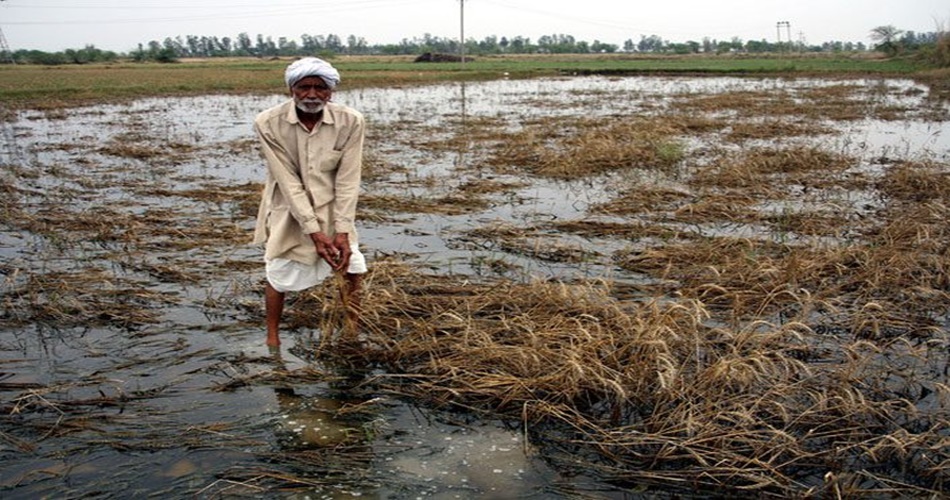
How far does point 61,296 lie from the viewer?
14.5 feet

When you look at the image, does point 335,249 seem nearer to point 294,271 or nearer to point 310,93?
point 294,271

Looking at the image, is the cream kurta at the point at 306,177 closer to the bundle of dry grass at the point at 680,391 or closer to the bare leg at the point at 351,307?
the bare leg at the point at 351,307

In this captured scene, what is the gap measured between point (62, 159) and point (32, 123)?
6.19 metres

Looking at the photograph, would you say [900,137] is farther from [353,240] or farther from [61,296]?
[61,296]

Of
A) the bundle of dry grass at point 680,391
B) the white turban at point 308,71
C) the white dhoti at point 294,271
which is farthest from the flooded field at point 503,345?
the white turban at point 308,71

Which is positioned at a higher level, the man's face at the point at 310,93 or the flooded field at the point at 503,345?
the man's face at the point at 310,93

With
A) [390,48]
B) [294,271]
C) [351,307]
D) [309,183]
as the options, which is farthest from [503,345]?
[390,48]

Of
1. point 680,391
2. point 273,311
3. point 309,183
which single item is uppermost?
point 309,183

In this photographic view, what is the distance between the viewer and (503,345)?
3.62 m

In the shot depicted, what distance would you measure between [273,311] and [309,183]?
78cm

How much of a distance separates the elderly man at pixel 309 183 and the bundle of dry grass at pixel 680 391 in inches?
16.3

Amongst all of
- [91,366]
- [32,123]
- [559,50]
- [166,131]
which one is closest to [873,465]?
[91,366]

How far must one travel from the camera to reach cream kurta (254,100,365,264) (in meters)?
3.42

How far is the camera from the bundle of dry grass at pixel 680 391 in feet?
8.70
